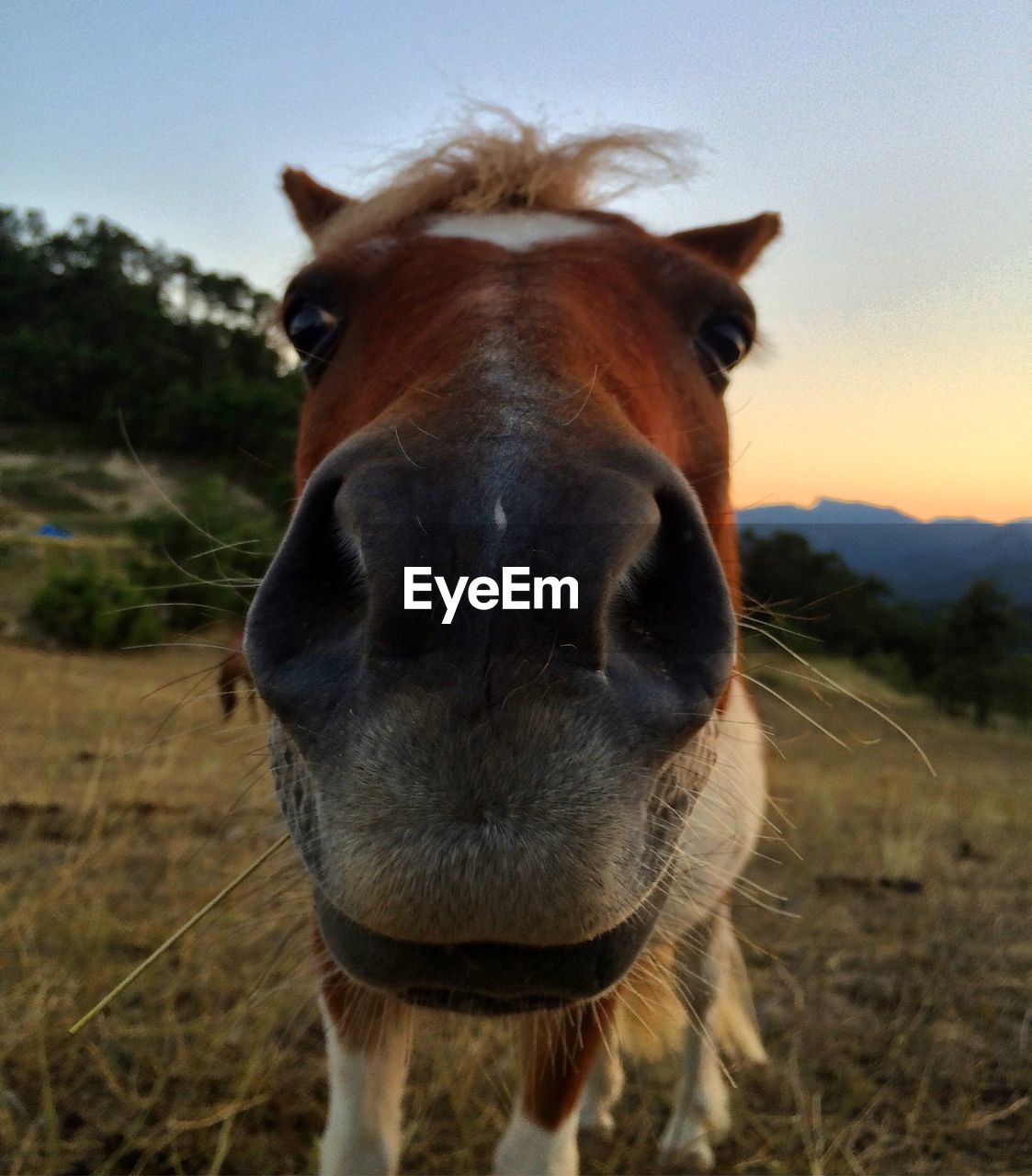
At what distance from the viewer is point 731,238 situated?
8.55 ft

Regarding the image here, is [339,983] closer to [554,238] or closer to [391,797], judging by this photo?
[391,797]

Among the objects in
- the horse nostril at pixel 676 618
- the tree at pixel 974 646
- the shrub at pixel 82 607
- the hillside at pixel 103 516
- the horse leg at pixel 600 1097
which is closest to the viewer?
the horse nostril at pixel 676 618

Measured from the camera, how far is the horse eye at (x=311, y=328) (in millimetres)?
1856

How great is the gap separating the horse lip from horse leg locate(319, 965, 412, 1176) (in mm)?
894

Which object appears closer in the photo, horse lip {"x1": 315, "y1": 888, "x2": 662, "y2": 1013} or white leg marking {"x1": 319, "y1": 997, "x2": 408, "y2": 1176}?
horse lip {"x1": 315, "y1": 888, "x2": 662, "y2": 1013}

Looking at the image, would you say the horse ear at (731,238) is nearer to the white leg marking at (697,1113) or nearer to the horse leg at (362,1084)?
the horse leg at (362,1084)

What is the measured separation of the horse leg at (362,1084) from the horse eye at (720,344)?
5.88 feet

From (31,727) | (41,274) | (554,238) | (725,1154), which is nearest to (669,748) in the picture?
(554,238)

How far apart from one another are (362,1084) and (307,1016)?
1.16 m

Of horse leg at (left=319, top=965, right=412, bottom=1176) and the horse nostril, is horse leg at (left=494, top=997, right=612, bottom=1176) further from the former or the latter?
the horse nostril

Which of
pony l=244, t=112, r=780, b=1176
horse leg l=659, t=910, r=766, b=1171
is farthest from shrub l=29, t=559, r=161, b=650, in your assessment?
pony l=244, t=112, r=780, b=1176

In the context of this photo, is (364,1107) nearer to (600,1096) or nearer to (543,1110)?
(543,1110)

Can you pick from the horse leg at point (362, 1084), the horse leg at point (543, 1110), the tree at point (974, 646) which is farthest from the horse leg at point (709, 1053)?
the tree at point (974, 646)

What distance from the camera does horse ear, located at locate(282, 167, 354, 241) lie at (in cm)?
260
